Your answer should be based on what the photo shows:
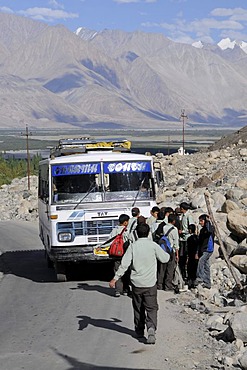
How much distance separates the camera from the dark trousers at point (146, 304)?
10.9 meters

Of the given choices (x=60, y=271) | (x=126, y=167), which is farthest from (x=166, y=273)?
(x=60, y=271)

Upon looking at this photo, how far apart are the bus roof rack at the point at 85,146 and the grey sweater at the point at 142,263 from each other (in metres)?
7.89

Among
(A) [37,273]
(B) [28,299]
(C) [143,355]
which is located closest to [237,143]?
(A) [37,273]

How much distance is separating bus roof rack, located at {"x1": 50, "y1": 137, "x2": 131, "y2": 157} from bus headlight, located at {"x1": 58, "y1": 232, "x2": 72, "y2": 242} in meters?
2.45

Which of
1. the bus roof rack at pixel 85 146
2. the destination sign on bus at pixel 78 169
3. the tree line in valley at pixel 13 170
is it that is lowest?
the tree line in valley at pixel 13 170

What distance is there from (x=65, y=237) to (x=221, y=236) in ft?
20.4

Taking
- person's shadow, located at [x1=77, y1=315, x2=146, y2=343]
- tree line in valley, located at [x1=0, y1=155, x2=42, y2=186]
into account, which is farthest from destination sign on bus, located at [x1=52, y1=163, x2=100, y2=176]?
tree line in valley, located at [x1=0, y1=155, x2=42, y2=186]

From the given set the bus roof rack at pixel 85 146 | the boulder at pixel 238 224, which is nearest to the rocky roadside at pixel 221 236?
the boulder at pixel 238 224

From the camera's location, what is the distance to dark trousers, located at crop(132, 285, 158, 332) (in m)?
10.9

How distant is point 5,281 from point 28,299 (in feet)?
→ 10.0

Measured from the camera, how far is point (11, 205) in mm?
56062

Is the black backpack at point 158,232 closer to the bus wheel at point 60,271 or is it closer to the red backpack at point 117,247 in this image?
the red backpack at point 117,247

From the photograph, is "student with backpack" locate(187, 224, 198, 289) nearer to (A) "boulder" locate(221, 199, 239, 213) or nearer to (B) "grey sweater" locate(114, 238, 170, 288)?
(B) "grey sweater" locate(114, 238, 170, 288)

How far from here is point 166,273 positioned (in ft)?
51.4
